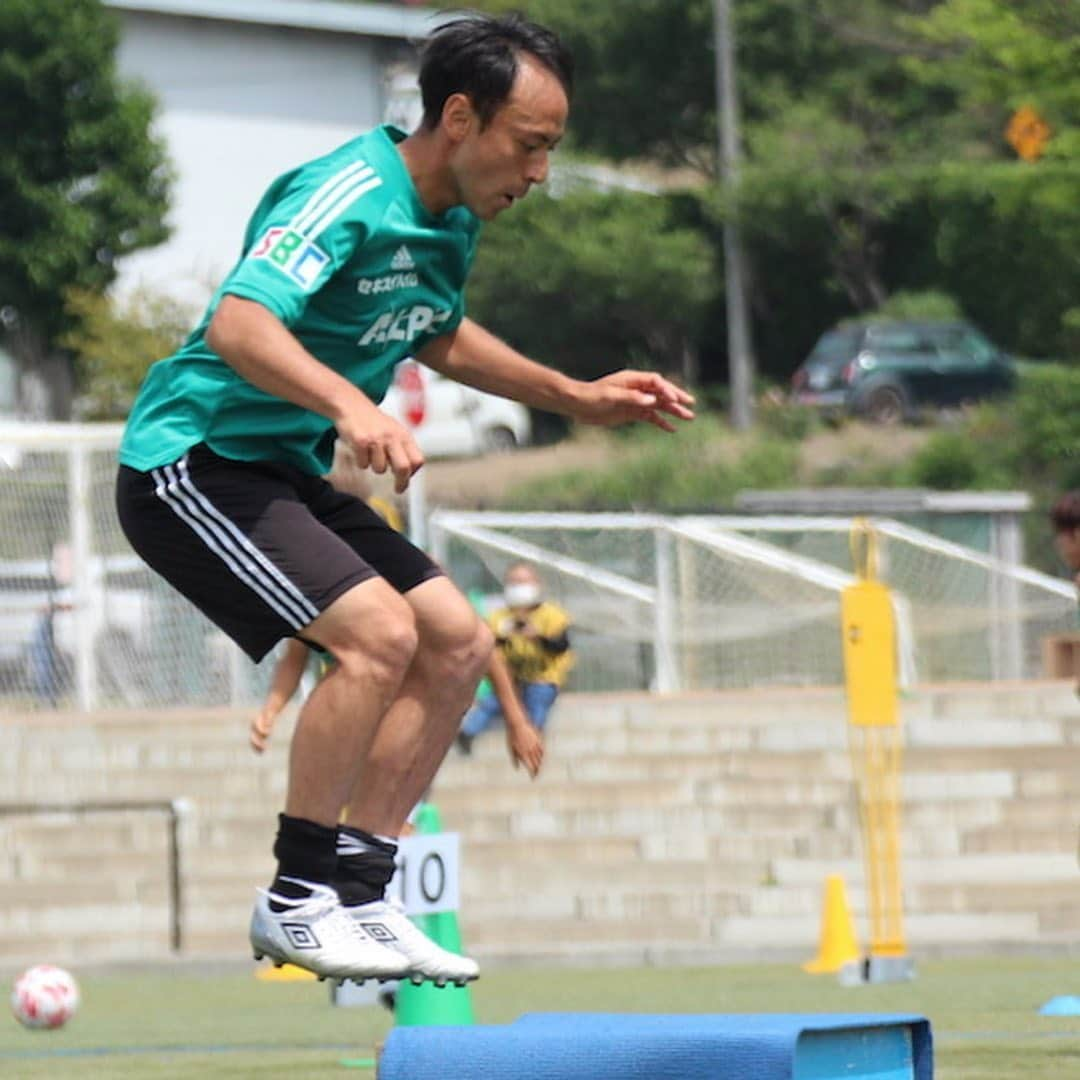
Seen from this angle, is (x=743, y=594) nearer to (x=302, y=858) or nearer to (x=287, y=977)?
(x=287, y=977)

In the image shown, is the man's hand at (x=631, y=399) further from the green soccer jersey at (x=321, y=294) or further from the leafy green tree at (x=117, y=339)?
the leafy green tree at (x=117, y=339)

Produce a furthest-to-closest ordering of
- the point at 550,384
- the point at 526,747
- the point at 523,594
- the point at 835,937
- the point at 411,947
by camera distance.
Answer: the point at 523,594 → the point at 835,937 → the point at 526,747 → the point at 550,384 → the point at 411,947

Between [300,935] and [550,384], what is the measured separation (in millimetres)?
1436

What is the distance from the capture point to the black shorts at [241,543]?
6.12 meters

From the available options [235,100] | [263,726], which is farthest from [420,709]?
[235,100]

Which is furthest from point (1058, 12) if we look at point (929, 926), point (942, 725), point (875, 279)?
point (875, 279)

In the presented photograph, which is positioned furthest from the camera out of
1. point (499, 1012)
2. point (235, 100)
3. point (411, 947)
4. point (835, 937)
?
point (235, 100)

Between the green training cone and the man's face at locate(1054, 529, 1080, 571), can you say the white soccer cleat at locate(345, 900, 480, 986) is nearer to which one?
the green training cone

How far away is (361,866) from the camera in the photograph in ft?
20.8

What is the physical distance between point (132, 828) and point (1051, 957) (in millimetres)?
6749

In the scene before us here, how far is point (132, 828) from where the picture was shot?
1841cm

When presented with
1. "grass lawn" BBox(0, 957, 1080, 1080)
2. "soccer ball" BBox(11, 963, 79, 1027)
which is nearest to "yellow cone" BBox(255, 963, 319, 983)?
"grass lawn" BBox(0, 957, 1080, 1080)

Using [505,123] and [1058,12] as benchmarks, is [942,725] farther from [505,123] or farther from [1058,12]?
[505,123]

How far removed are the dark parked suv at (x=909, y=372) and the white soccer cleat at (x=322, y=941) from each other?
3677 centimetres
